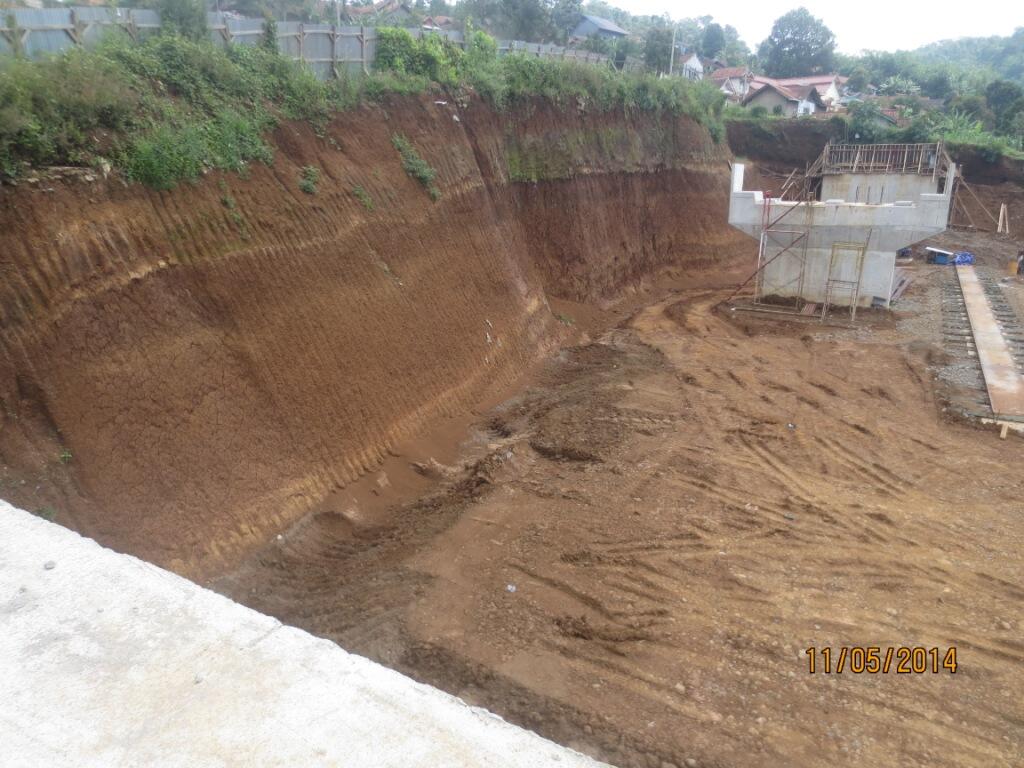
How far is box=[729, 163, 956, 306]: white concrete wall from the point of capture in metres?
18.7

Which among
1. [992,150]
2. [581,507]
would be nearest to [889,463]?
[581,507]

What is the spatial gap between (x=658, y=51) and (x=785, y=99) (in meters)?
12.9

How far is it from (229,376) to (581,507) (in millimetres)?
5126

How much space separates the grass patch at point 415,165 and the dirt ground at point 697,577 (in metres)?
4.81

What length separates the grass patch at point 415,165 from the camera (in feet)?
44.4

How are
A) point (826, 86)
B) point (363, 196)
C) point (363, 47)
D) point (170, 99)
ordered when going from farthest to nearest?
point (826, 86)
point (363, 47)
point (363, 196)
point (170, 99)

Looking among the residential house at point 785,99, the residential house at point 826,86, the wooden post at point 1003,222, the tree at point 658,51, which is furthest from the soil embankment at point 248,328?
the residential house at point 826,86

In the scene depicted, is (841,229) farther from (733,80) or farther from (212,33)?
(733,80)

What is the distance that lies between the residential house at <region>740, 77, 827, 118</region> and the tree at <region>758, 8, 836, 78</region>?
15.3 metres

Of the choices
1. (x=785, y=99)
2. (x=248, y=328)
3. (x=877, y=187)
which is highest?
(x=785, y=99)

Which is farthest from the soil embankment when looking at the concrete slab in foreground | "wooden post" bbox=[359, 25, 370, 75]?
the concrete slab in foreground

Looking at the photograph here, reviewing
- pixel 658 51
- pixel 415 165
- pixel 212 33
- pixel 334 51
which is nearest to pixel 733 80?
pixel 658 51

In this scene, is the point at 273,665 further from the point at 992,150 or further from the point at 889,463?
the point at 992,150

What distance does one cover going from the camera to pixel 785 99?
44.0 metres
